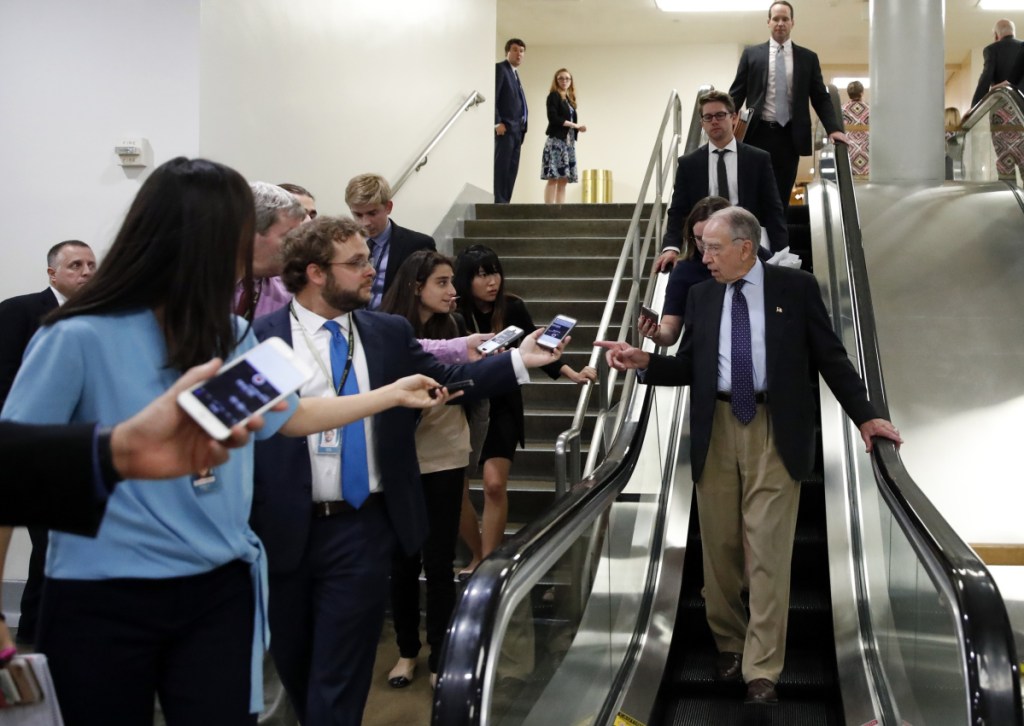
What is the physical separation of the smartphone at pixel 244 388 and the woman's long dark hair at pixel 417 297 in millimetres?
2774

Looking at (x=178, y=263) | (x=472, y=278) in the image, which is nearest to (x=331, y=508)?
(x=178, y=263)

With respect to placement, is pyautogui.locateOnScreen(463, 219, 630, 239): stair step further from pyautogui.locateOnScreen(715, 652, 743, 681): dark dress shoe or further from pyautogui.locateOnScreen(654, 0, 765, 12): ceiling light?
pyautogui.locateOnScreen(654, 0, 765, 12): ceiling light

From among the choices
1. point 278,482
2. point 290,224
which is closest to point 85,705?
point 278,482

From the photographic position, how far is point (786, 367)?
4094mm

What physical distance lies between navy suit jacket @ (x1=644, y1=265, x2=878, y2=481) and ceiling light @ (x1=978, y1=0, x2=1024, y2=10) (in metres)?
14.7

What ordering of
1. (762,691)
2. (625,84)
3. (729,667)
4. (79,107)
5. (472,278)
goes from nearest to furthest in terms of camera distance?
(762,691), (729,667), (472,278), (79,107), (625,84)

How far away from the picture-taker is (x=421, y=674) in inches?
178

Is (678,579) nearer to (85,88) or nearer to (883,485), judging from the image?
(883,485)

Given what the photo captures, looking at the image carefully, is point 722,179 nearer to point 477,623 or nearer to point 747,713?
point 747,713

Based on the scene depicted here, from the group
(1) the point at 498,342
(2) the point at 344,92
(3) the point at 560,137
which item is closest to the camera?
(1) the point at 498,342

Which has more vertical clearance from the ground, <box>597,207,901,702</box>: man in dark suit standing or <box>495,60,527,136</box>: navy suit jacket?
<box>495,60,527,136</box>: navy suit jacket

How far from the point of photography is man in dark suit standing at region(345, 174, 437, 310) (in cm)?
489

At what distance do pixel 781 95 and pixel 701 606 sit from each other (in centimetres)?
465

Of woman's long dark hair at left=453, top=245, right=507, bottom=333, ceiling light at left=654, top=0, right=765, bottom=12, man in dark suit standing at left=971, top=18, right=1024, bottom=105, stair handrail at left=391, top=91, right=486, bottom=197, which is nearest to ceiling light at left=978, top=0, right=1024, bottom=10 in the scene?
ceiling light at left=654, top=0, right=765, bottom=12
